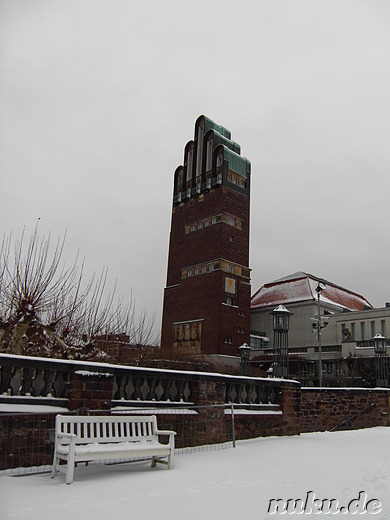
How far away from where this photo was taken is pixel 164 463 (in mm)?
7445

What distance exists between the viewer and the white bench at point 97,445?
6.29m

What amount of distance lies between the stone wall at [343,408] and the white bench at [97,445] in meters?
7.95

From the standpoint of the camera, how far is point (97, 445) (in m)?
6.78

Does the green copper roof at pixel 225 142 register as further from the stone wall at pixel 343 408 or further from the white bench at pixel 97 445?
the white bench at pixel 97 445

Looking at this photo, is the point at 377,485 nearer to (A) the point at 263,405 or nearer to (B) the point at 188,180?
(A) the point at 263,405

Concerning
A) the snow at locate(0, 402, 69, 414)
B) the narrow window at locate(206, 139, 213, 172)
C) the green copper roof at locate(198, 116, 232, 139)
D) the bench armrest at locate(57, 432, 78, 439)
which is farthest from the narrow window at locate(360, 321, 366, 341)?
the bench armrest at locate(57, 432, 78, 439)

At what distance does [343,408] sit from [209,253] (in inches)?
1543

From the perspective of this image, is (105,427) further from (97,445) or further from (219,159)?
(219,159)

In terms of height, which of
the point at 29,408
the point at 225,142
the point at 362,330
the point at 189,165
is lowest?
the point at 29,408

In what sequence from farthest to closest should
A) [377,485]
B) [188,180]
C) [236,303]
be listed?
[188,180], [236,303], [377,485]

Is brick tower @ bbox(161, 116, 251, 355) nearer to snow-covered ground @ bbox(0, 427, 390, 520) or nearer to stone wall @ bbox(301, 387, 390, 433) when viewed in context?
stone wall @ bbox(301, 387, 390, 433)

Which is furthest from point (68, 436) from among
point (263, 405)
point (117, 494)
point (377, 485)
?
point (263, 405)

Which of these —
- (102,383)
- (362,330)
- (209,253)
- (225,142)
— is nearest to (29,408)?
(102,383)

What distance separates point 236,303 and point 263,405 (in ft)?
140
